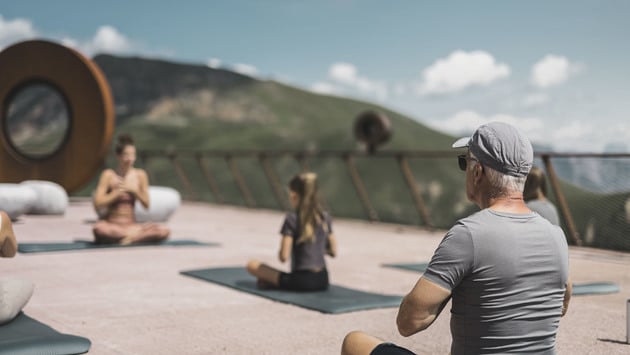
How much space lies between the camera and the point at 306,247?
6.14m

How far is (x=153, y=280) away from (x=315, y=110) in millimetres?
78590

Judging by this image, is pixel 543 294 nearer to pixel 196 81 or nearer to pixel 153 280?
pixel 153 280

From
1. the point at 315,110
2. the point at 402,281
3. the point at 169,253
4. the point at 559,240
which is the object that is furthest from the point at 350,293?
the point at 315,110

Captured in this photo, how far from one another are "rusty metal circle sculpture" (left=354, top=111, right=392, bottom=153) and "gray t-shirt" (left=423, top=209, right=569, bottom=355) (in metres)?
13.0

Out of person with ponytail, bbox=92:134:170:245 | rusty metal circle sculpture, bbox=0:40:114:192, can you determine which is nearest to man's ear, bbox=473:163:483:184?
person with ponytail, bbox=92:134:170:245

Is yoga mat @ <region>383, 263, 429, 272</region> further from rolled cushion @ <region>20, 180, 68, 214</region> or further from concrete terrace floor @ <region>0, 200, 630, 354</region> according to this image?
rolled cushion @ <region>20, 180, 68, 214</region>

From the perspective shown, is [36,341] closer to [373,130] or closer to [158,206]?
[158,206]

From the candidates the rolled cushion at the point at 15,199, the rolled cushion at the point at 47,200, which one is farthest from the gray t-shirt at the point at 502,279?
the rolled cushion at the point at 47,200

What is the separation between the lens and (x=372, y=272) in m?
7.97

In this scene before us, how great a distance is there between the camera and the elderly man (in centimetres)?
233

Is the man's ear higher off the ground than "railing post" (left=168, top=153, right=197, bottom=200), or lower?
higher

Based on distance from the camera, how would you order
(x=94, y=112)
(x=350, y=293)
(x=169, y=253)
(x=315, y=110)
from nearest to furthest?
(x=350, y=293), (x=169, y=253), (x=94, y=112), (x=315, y=110)

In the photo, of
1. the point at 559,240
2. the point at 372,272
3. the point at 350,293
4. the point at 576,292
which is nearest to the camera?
the point at 559,240

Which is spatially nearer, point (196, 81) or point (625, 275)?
point (625, 275)
